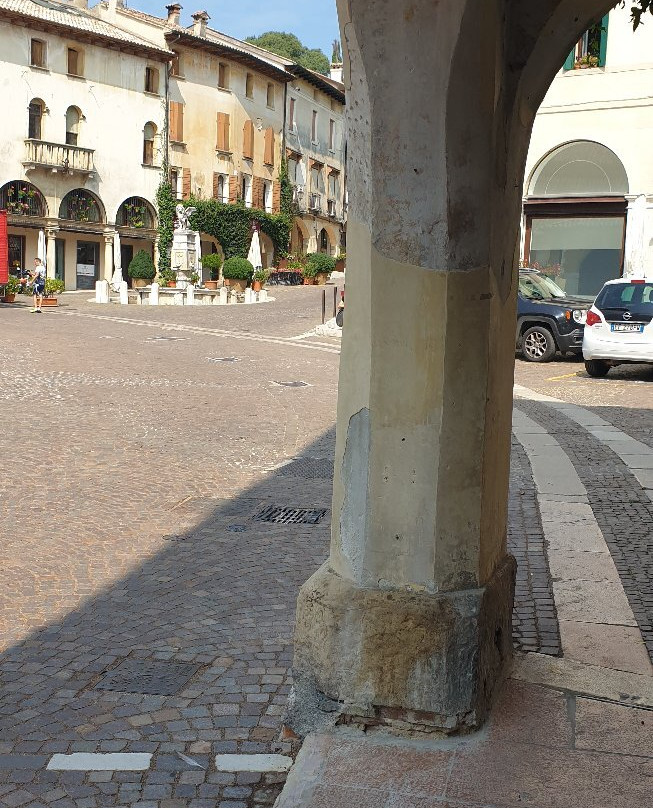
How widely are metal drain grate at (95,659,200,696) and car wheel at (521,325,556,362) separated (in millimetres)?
15030

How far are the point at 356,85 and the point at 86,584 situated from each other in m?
3.10

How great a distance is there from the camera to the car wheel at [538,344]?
18188mm

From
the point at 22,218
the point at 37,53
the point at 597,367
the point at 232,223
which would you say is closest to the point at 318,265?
the point at 232,223

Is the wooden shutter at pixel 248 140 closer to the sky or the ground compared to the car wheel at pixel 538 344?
closer to the sky

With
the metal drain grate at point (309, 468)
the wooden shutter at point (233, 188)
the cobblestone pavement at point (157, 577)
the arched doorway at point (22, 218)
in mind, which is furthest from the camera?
the wooden shutter at point (233, 188)

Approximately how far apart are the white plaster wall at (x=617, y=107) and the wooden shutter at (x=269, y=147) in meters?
31.4

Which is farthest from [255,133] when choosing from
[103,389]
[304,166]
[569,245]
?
[103,389]

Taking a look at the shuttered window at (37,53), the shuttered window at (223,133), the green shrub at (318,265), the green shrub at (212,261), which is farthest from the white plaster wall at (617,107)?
the shuttered window at (223,133)

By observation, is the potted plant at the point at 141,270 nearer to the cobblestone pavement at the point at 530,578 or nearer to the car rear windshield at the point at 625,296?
the car rear windshield at the point at 625,296

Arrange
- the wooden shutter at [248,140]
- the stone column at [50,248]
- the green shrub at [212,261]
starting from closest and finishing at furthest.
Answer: the stone column at [50,248]
the green shrub at [212,261]
the wooden shutter at [248,140]

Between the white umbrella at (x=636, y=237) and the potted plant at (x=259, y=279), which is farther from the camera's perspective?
the potted plant at (x=259, y=279)

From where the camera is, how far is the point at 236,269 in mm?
42688


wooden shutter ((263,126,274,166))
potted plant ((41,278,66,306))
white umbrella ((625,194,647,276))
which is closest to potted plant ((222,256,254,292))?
potted plant ((41,278,66,306))

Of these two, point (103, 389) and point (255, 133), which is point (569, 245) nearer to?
point (103, 389)
